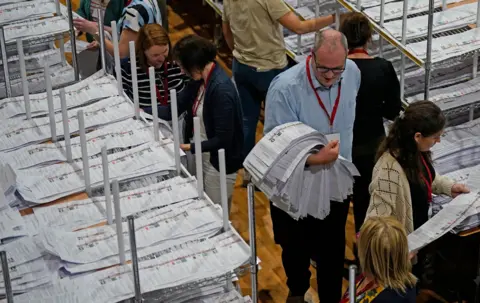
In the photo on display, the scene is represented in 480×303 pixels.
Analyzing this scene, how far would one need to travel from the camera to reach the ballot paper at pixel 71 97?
456 cm

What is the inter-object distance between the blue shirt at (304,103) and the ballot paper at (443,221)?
0.61 metres

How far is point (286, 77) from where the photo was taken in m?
4.52

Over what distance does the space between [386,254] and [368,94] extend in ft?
5.12

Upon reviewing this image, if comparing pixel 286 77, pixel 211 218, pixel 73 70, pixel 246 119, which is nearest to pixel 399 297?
pixel 211 218

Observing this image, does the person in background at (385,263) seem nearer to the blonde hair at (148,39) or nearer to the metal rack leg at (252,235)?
the metal rack leg at (252,235)

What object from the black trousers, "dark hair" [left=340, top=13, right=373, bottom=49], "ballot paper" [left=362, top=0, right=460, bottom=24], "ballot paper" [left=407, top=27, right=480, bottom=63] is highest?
"dark hair" [left=340, top=13, right=373, bottom=49]

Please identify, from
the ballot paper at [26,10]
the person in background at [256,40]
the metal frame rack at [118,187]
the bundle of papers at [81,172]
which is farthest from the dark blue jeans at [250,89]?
the bundle of papers at [81,172]

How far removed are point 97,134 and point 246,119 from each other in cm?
207

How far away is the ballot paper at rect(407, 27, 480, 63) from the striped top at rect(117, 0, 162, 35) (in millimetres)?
1529

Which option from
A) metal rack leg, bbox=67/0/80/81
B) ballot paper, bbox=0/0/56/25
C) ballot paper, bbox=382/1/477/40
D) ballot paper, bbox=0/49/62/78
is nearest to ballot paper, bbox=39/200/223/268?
metal rack leg, bbox=67/0/80/81

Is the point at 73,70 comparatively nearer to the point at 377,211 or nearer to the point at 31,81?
the point at 31,81

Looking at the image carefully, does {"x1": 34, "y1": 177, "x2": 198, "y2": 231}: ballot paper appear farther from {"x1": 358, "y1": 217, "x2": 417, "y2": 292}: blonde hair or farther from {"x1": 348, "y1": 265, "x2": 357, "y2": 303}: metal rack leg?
{"x1": 348, "y1": 265, "x2": 357, "y2": 303}: metal rack leg

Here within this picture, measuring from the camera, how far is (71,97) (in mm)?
4625

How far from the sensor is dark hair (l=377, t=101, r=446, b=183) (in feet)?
14.0
